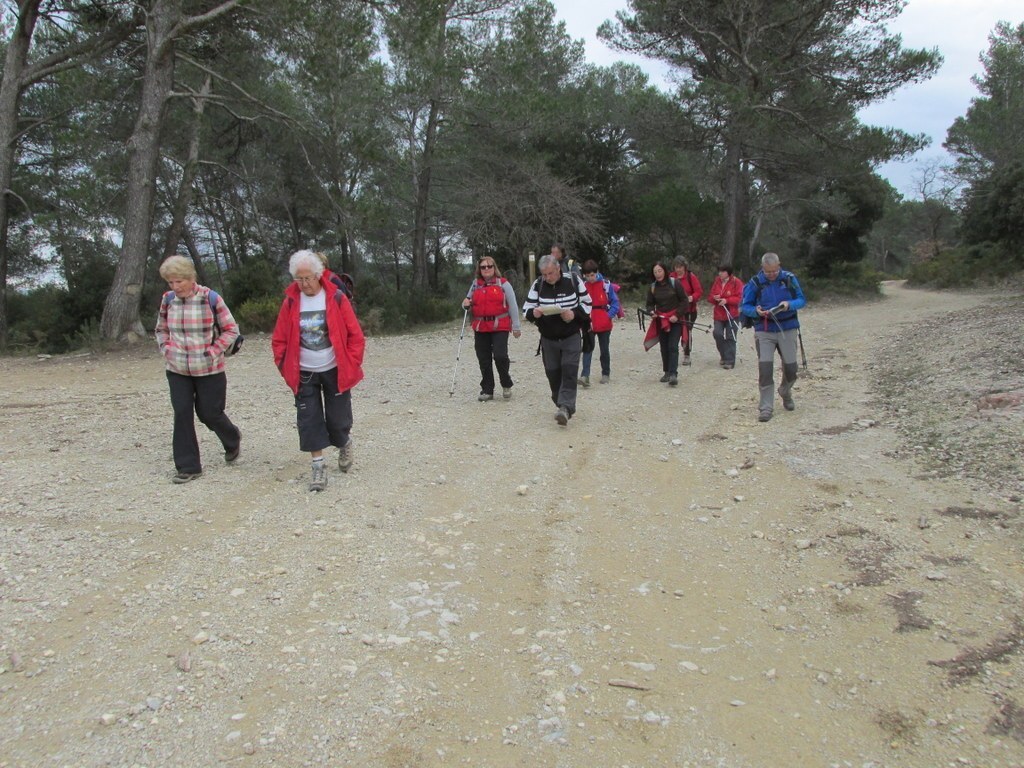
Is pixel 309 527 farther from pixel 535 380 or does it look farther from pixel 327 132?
pixel 327 132

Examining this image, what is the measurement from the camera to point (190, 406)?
6.00 metres

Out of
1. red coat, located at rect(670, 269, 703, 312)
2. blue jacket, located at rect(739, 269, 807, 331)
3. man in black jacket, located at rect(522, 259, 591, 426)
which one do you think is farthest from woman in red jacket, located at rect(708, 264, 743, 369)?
man in black jacket, located at rect(522, 259, 591, 426)

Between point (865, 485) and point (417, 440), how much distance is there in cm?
403

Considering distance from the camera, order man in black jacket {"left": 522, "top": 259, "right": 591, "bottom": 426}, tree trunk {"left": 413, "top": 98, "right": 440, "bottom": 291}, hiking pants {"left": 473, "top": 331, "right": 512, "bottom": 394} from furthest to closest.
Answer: tree trunk {"left": 413, "top": 98, "right": 440, "bottom": 291} < hiking pants {"left": 473, "top": 331, "right": 512, "bottom": 394} < man in black jacket {"left": 522, "top": 259, "right": 591, "bottom": 426}

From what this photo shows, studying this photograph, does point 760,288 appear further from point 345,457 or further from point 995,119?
point 995,119

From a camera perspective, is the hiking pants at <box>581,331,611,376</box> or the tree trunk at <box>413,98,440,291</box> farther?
the tree trunk at <box>413,98,440,291</box>

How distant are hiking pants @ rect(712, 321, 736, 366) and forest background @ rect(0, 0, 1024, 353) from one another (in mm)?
7419

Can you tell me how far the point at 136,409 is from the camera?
9.10 metres

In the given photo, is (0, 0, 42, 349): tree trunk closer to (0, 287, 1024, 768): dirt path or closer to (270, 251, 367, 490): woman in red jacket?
(0, 287, 1024, 768): dirt path

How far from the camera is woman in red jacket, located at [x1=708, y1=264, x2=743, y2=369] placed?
459 inches

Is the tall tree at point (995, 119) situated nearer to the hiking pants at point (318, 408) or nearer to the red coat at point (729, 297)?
the red coat at point (729, 297)

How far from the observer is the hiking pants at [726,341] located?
38.4 ft

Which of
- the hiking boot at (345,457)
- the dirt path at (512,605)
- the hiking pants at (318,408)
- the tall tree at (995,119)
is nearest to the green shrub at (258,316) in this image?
the dirt path at (512,605)

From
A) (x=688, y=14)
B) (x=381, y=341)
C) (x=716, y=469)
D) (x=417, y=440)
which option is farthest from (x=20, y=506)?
(x=688, y=14)
